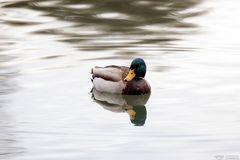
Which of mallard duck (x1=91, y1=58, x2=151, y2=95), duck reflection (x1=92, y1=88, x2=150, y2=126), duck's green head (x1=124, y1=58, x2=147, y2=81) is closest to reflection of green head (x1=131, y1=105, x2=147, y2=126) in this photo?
duck reflection (x1=92, y1=88, x2=150, y2=126)

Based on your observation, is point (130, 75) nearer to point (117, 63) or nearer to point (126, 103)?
point (126, 103)

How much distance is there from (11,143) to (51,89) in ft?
7.49

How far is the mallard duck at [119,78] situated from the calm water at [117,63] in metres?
0.20

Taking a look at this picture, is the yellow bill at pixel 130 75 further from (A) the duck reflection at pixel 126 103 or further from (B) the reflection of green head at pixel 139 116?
(B) the reflection of green head at pixel 139 116

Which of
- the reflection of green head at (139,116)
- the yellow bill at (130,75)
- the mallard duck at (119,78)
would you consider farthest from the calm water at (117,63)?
the yellow bill at (130,75)

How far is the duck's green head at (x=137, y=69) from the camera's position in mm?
12562

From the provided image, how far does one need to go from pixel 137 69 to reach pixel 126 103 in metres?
0.56

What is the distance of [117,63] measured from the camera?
13891 millimetres

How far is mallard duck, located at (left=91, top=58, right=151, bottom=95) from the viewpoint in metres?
12.6

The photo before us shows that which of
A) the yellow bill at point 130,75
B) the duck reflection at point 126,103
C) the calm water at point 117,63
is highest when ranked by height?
the yellow bill at point 130,75

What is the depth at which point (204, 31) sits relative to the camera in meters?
16.0

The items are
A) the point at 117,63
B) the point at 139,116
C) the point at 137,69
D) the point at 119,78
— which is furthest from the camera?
the point at 117,63

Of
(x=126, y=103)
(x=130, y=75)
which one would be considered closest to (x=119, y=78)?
(x=130, y=75)

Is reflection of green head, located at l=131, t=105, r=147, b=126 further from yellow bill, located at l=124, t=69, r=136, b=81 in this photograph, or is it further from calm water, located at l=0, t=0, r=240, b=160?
yellow bill, located at l=124, t=69, r=136, b=81
